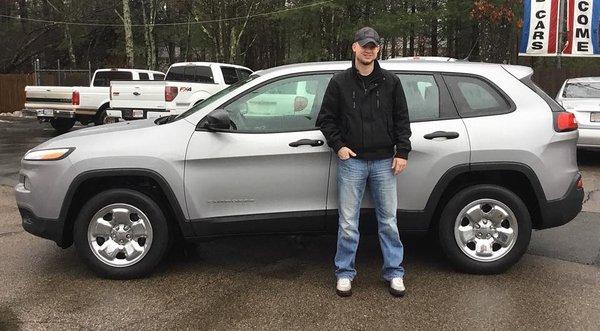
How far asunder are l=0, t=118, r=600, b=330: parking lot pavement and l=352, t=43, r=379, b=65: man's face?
66.2 inches

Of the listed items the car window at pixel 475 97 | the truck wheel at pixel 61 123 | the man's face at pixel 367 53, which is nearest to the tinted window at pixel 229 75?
the truck wheel at pixel 61 123

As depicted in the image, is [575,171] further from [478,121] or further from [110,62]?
[110,62]

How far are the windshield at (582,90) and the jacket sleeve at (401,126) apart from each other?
7.59 meters

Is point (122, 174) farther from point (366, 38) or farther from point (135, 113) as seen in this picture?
point (135, 113)

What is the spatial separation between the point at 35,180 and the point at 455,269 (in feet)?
11.1

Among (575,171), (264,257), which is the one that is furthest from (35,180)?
(575,171)

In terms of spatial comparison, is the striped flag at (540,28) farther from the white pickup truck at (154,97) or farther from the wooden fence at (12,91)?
the wooden fence at (12,91)

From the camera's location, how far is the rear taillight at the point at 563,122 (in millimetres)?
4453

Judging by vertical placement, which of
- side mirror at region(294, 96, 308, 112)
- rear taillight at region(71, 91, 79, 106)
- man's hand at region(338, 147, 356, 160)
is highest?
rear taillight at region(71, 91, 79, 106)

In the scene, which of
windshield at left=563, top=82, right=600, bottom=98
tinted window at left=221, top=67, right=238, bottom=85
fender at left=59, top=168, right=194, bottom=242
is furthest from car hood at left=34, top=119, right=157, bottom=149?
tinted window at left=221, top=67, right=238, bottom=85

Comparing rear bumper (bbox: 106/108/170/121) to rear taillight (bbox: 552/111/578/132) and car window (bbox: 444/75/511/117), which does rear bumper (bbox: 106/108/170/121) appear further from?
rear taillight (bbox: 552/111/578/132)

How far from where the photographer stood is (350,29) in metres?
26.3

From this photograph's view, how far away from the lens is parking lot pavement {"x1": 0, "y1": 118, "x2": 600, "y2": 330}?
3.76 meters

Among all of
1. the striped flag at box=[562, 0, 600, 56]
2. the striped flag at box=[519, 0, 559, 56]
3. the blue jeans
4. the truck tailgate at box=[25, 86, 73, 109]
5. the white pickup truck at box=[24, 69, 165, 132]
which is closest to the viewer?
the blue jeans
